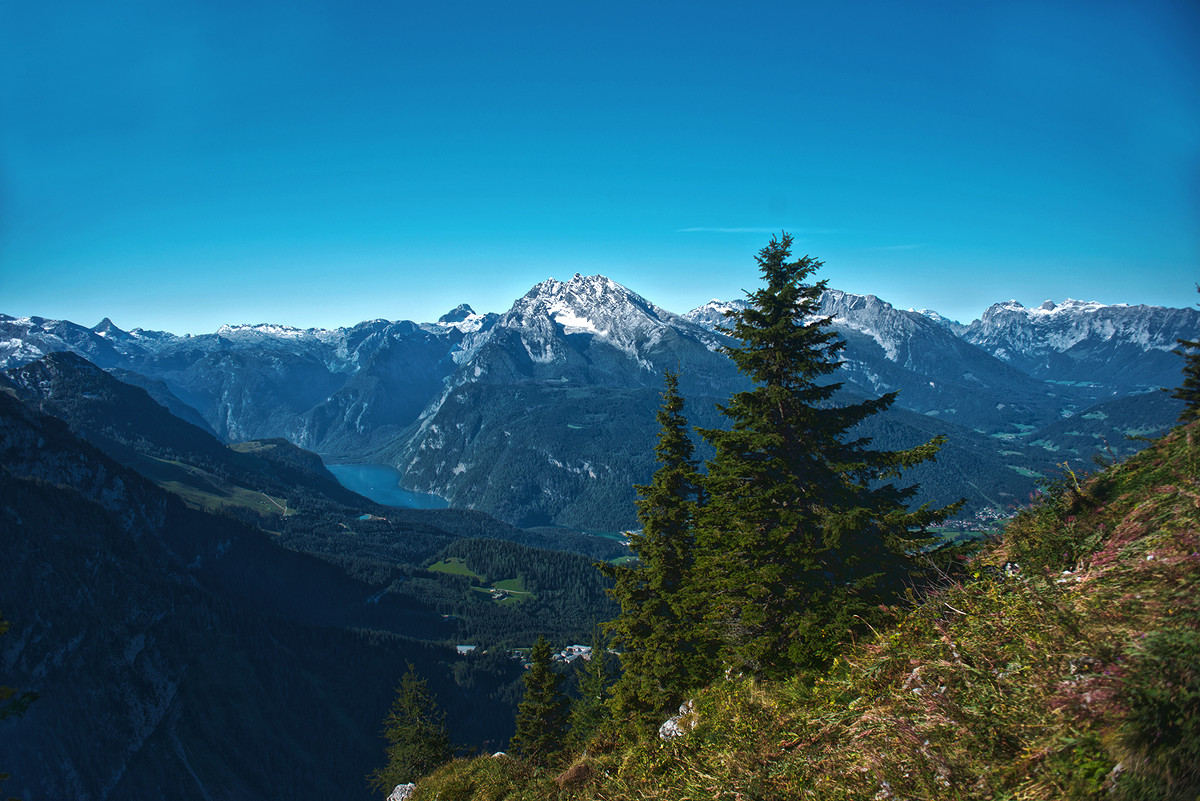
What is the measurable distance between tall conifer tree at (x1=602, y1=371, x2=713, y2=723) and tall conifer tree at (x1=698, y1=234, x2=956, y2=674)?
15.1 feet

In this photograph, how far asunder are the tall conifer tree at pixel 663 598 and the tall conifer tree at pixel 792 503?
15.1 ft

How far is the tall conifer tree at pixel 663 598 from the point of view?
20969 mm

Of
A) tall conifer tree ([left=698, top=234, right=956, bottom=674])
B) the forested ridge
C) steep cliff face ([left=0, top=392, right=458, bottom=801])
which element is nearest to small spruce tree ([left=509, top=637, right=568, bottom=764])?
the forested ridge

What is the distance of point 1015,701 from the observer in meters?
5.86

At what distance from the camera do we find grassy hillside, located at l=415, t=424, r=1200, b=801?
188 inches

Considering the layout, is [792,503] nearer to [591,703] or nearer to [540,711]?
[540,711]

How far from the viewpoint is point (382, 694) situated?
124 m

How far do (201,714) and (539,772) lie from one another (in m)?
124

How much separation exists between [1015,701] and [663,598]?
17833mm

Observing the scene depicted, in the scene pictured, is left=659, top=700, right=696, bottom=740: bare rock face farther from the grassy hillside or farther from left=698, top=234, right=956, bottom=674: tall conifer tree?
left=698, top=234, right=956, bottom=674: tall conifer tree

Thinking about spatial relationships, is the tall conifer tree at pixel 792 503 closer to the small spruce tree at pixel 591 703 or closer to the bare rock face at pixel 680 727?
the bare rock face at pixel 680 727

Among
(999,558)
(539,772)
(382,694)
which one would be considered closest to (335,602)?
(382,694)

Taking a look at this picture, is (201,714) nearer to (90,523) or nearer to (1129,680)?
(90,523)

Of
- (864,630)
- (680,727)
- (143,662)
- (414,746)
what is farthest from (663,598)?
(143,662)
